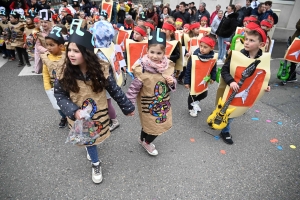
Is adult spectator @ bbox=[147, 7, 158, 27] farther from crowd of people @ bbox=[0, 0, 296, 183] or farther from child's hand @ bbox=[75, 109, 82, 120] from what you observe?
child's hand @ bbox=[75, 109, 82, 120]

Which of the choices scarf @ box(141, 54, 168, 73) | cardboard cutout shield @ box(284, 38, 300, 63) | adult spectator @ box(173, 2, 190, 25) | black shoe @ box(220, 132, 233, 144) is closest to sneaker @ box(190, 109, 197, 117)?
black shoe @ box(220, 132, 233, 144)

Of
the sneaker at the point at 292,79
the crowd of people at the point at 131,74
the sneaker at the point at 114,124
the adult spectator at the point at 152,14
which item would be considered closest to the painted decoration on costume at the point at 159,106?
the crowd of people at the point at 131,74

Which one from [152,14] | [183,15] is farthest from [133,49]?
[152,14]

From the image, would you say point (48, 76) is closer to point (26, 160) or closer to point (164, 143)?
point (26, 160)

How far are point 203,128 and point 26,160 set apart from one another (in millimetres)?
2730

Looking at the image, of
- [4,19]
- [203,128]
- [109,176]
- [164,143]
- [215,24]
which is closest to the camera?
[109,176]

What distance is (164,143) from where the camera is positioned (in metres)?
3.15

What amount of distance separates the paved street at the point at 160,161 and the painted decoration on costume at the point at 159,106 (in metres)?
0.71

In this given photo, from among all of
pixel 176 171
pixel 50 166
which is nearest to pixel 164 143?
pixel 176 171

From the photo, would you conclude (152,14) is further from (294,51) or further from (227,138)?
(227,138)

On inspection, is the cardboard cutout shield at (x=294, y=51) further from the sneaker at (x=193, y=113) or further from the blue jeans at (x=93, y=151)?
the blue jeans at (x=93, y=151)

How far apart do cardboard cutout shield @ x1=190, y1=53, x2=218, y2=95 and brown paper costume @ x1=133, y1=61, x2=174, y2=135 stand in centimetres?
85

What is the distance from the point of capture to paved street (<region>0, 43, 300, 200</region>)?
236 cm

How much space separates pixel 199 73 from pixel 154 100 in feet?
3.99
